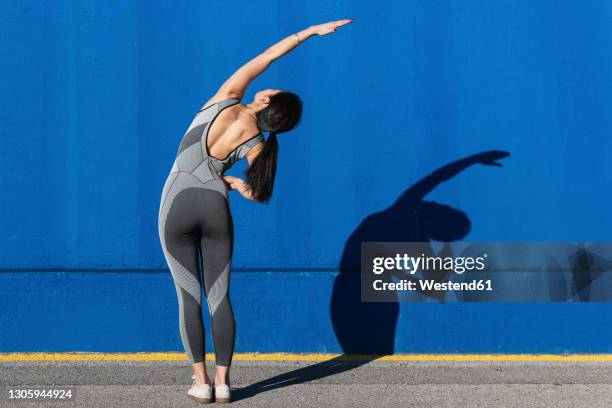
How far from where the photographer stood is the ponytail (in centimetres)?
529

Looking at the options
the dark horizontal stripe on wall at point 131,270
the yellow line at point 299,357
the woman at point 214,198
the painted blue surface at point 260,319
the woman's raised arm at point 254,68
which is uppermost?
the woman's raised arm at point 254,68

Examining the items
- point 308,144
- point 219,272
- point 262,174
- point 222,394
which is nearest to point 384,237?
point 308,144

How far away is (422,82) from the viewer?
6535 mm

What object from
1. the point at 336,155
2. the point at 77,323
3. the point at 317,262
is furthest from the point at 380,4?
the point at 77,323

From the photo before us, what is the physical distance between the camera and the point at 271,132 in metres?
5.37

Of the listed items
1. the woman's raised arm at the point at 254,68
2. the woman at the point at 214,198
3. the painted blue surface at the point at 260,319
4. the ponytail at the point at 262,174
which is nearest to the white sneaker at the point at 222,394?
the woman at the point at 214,198

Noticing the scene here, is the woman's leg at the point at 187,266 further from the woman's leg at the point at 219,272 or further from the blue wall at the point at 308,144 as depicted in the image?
the blue wall at the point at 308,144

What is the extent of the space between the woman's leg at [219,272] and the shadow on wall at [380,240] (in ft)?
4.52

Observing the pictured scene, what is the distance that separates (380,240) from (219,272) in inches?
65.0

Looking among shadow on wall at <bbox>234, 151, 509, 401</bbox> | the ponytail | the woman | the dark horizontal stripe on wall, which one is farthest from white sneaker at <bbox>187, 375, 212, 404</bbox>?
shadow on wall at <bbox>234, 151, 509, 401</bbox>

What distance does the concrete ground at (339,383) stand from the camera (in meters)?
5.21

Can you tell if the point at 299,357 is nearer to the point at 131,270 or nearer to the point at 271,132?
the point at 131,270

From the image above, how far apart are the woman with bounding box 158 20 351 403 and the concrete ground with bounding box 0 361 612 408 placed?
1.23 ft

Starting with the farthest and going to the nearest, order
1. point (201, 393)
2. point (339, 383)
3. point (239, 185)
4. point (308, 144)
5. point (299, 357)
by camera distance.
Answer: point (308, 144)
point (299, 357)
point (339, 383)
point (239, 185)
point (201, 393)
